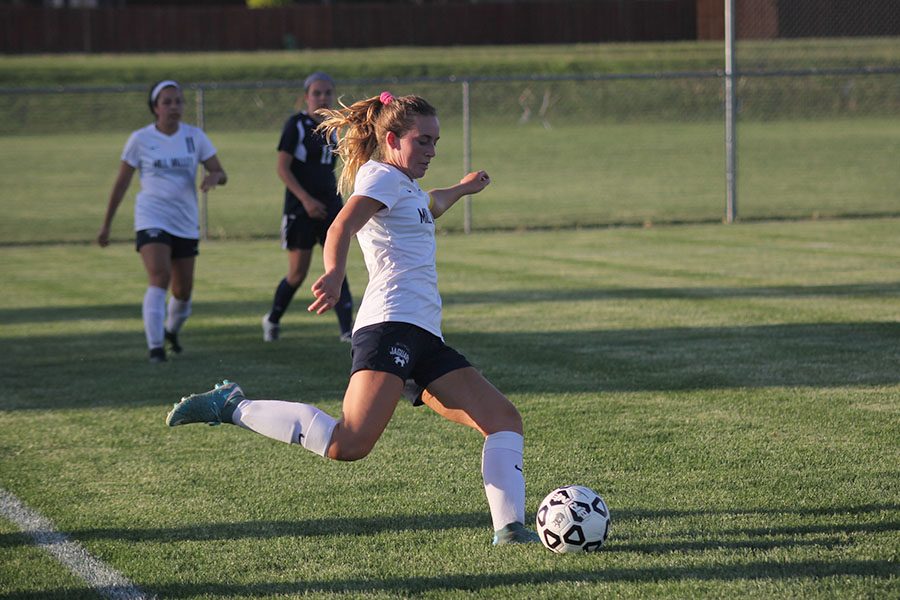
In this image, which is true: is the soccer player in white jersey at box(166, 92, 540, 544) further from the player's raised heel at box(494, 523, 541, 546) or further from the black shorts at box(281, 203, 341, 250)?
the black shorts at box(281, 203, 341, 250)

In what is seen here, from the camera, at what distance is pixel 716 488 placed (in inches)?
222

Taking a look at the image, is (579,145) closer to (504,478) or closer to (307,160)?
(307,160)

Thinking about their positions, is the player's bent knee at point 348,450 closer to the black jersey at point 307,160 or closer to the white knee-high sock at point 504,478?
the white knee-high sock at point 504,478

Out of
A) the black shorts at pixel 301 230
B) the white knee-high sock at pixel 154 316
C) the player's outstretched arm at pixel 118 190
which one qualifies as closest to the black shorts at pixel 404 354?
the white knee-high sock at pixel 154 316

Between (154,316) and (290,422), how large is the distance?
483 cm

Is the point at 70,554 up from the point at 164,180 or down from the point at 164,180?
down

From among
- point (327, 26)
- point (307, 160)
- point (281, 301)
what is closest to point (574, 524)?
point (281, 301)

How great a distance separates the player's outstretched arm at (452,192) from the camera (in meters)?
5.48

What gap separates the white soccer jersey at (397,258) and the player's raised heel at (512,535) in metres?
0.82

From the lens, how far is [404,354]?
4883mm

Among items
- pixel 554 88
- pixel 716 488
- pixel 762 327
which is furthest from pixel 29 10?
pixel 716 488

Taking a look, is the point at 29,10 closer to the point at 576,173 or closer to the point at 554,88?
the point at 554,88

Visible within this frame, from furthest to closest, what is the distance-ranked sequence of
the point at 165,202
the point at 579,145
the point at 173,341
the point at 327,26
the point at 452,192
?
1. the point at 327,26
2. the point at 579,145
3. the point at 173,341
4. the point at 165,202
5. the point at 452,192

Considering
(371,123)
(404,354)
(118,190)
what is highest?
(371,123)
